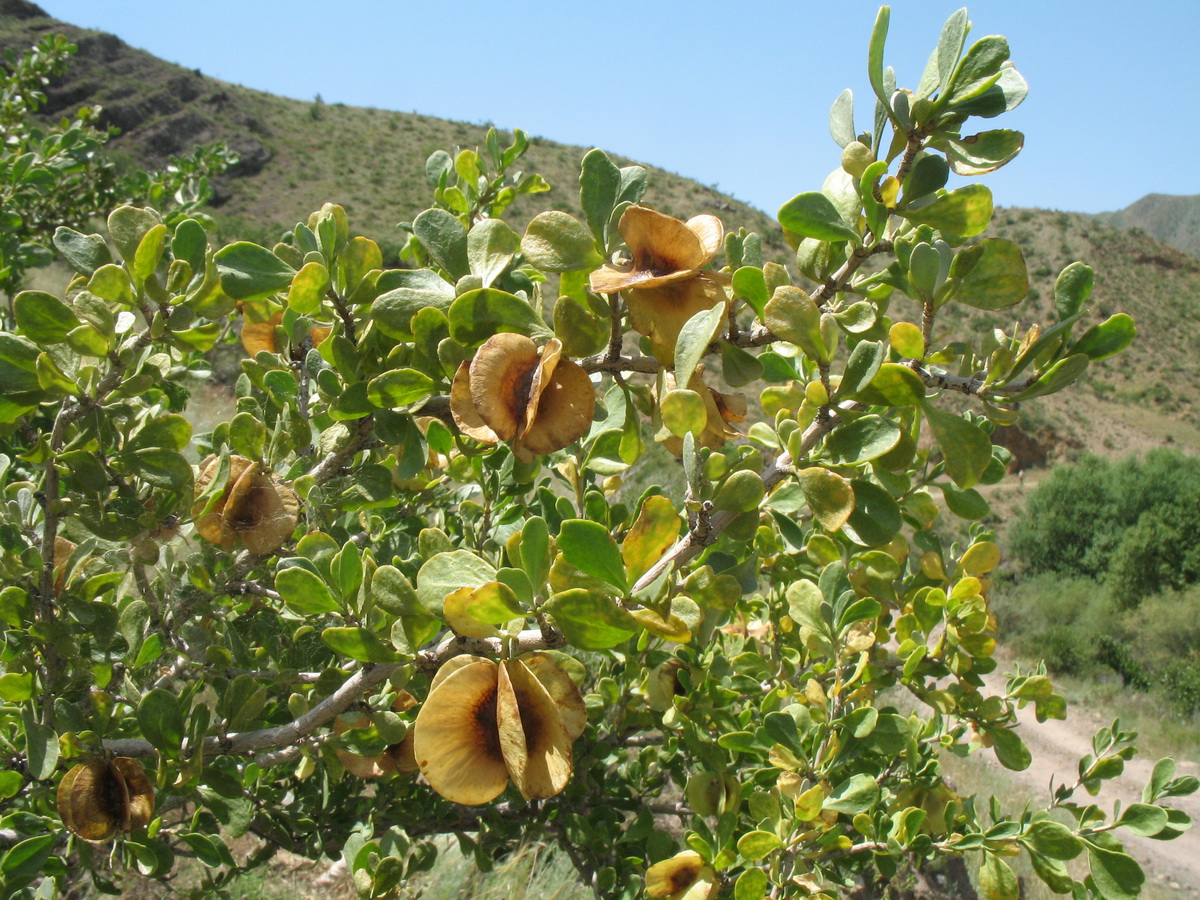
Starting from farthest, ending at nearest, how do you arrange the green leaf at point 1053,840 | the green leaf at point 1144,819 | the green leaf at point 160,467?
1. the green leaf at point 1144,819
2. the green leaf at point 1053,840
3. the green leaf at point 160,467

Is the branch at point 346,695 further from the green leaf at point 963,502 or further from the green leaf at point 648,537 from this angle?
the green leaf at point 963,502

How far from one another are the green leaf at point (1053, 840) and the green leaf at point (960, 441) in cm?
84

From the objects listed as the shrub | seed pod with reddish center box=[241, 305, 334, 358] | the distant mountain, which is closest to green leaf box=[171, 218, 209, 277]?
the shrub

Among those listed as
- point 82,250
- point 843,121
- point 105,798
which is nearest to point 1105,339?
point 843,121

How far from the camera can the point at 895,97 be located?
2.46 feet

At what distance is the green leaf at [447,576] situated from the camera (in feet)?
2.37

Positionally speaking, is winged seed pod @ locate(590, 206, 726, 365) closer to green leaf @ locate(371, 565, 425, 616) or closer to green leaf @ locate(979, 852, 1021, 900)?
green leaf @ locate(371, 565, 425, 616)

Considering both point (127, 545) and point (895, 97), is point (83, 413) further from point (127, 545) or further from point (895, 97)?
point (895, 97)

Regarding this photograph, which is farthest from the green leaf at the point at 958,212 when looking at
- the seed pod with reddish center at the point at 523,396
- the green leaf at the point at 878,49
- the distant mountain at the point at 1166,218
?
the distant mountain at the point at 1166,218

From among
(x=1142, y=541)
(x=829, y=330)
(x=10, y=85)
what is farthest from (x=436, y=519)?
(x=1142, y=541)

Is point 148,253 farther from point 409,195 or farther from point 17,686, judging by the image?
point 409,195

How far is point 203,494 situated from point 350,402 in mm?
380

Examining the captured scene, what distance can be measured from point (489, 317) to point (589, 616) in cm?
34

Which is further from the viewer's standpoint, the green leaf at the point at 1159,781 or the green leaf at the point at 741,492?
the green leaf at the point at 1159,781
